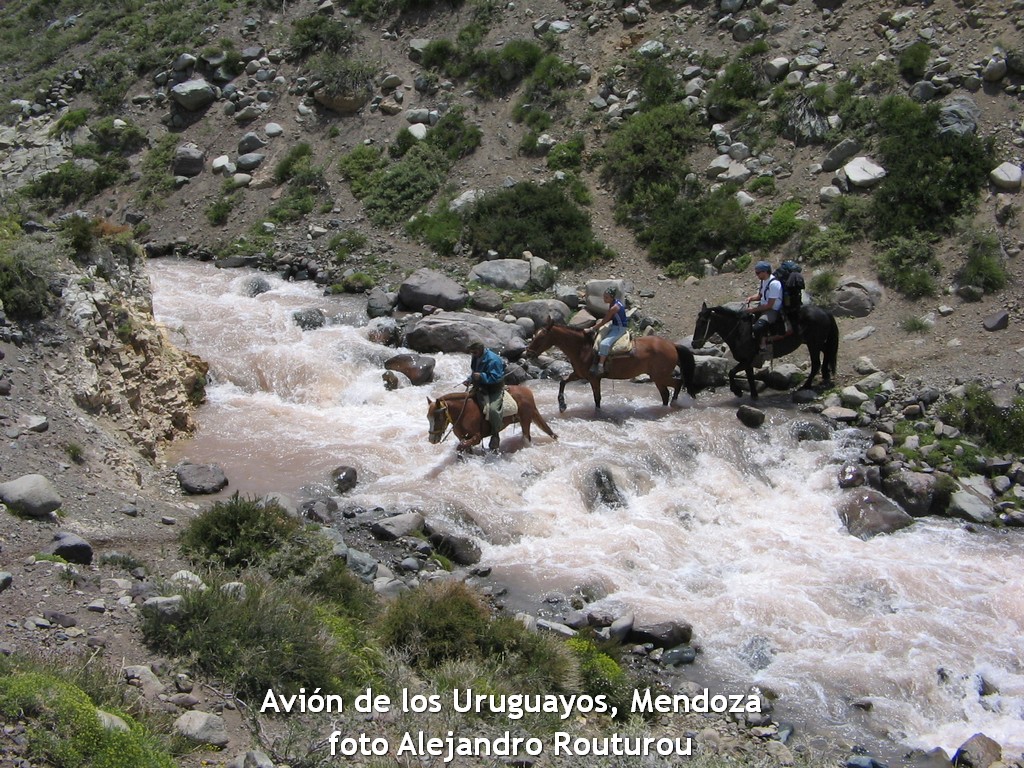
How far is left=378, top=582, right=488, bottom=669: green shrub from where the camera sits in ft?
30.6

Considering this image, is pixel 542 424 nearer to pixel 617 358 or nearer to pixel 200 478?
pixel 617 358

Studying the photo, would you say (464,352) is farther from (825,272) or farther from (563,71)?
(563,71)

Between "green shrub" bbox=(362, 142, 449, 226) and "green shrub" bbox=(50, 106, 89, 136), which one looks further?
"green shrub" bbox=(50, 106, 89, 136)

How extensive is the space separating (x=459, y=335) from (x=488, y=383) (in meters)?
5.50

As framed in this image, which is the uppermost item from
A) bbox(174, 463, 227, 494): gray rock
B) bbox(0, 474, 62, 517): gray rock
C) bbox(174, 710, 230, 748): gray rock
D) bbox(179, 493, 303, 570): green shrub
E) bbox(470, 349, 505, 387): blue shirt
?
bbox(174, 710, 230, 748): gray rock

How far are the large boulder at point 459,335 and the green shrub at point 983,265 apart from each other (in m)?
9.65

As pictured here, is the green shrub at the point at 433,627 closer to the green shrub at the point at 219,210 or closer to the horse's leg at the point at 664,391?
the horse's leg at the point at 664,391

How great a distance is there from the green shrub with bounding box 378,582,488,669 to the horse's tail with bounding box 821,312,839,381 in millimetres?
10567

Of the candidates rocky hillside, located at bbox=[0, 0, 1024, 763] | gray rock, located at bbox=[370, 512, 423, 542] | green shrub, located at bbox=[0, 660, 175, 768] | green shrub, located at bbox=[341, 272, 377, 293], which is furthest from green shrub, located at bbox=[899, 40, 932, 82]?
green shrub, located at bbox=[0, 660, 175, 768]

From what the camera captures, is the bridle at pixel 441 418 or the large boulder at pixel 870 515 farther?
the bridle at pixel 441 418

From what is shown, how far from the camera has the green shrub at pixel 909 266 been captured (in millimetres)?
19969

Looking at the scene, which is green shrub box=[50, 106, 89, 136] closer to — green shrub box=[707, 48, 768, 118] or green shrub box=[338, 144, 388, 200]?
green shrub box=[338, 144, 388, 200]

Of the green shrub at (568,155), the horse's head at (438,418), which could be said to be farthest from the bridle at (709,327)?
the green shrub at (568,155)

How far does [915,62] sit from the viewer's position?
24.2 metres
